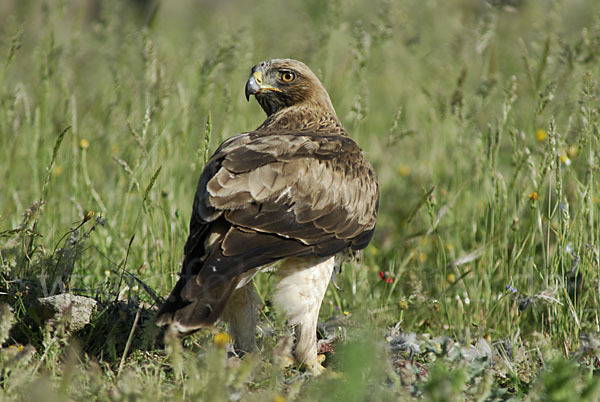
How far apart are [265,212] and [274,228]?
8 centimetres

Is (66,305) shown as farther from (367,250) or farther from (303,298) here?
(367,250)

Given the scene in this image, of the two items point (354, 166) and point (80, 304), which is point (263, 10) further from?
point (80, 304)

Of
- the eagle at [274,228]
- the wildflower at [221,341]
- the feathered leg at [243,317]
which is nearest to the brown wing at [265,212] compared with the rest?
the eagle at [274,228]

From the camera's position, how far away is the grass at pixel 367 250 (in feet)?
8.59

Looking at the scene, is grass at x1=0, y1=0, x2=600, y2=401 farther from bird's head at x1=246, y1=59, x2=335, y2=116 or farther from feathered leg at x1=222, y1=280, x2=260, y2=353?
bird's head at x1=246, y1=59, x2=335, y2=116

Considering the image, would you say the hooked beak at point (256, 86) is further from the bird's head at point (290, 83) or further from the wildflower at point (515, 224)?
the wildflower at point (515, 224)

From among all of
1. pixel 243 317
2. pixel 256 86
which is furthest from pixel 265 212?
pixel 256 86

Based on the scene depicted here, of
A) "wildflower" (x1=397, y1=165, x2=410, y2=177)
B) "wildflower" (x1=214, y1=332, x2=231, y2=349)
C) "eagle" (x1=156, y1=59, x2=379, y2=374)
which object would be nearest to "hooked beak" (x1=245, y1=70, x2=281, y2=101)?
"eagle" (x1=156, y1=59, x2=379, y2=374)

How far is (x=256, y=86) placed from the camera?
4.14 metres

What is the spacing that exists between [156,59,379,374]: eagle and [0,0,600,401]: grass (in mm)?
180

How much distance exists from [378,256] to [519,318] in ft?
4.59

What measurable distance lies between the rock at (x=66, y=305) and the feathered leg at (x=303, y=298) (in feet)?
2.92

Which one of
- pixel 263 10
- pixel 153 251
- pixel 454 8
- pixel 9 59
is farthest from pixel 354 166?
pixel 454 8

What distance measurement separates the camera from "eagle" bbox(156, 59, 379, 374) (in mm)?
2875
